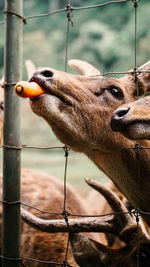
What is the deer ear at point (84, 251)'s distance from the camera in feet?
7.18

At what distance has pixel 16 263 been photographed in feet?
7.20

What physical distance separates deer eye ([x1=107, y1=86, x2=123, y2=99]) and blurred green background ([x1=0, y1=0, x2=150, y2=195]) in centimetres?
549

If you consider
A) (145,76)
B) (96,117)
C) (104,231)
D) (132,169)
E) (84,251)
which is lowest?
(84,251)

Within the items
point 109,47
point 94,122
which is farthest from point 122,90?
point 109,47

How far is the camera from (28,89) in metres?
1.81

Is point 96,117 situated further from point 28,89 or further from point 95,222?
point 95,222

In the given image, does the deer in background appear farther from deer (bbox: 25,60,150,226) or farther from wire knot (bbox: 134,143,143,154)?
wire knot (bbox: 134,143,143,154)

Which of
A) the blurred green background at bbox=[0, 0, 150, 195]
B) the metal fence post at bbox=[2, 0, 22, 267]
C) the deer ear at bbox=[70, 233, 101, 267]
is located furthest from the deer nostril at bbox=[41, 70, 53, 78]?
the blurred green background at bbox=[0, 0, 150, 195]

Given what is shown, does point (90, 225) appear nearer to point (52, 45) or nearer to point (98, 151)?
point (98, 151)

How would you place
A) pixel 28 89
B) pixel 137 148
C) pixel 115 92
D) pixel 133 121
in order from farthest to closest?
pixel 115 92
pixel 137 148
pixel 28 89
pixel 133 121

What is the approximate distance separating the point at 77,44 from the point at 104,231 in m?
8.17

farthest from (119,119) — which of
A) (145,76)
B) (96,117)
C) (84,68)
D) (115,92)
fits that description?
(84,68)

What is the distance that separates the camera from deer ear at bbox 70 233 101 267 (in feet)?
7.18

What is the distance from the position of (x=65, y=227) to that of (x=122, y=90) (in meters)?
0.83
